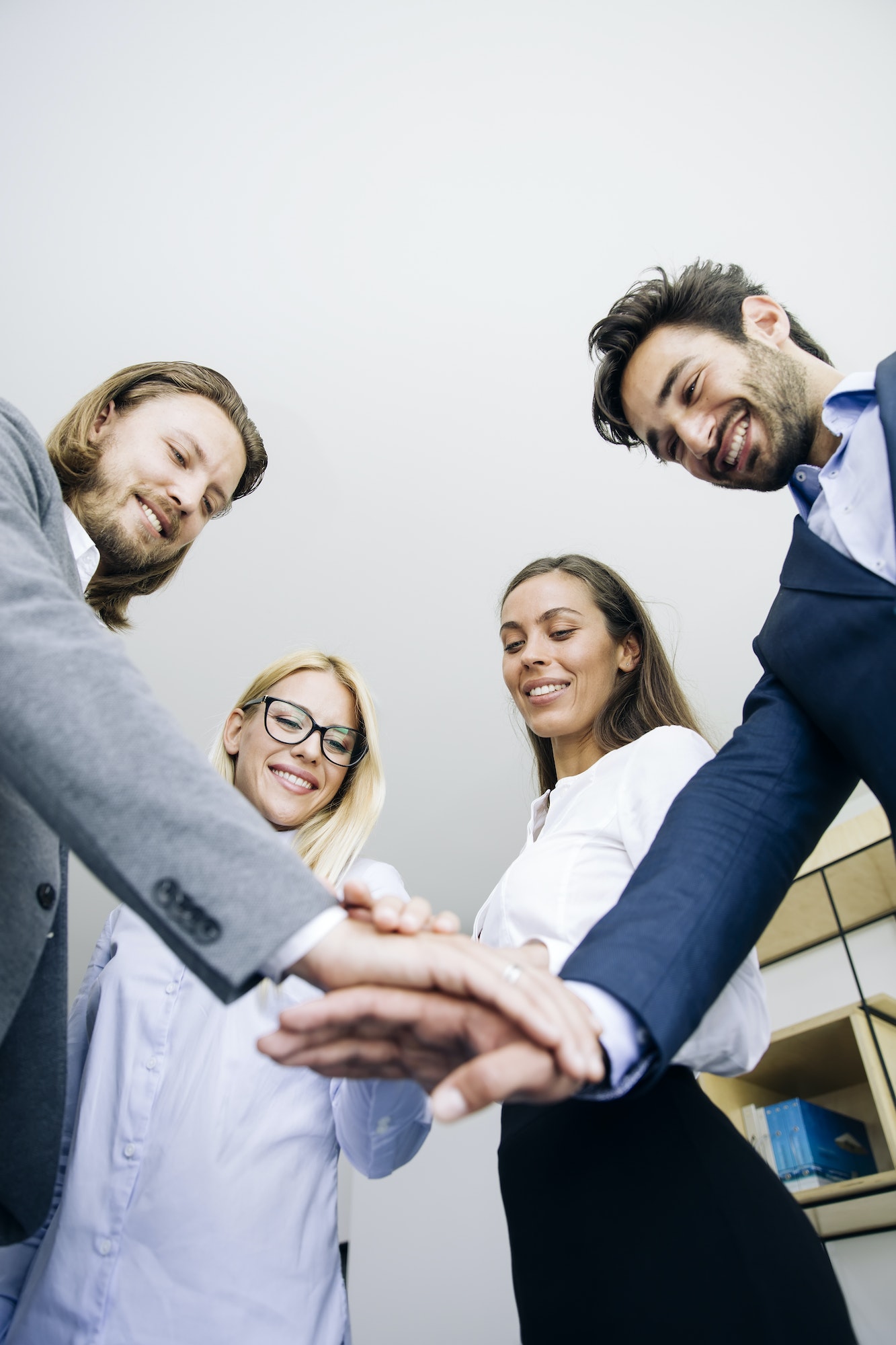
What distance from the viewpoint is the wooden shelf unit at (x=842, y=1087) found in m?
2.34

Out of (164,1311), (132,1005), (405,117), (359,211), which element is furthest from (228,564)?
(164,1311)

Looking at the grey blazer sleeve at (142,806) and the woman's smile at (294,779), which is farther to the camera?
the woman's smile at (294,779)

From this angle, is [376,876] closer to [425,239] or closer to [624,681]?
[624,681]

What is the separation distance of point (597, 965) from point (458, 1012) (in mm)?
173

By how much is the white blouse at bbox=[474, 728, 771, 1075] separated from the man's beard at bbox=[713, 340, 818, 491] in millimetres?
571

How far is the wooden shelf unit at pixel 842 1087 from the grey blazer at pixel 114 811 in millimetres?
1934

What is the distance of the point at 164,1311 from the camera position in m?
1.23

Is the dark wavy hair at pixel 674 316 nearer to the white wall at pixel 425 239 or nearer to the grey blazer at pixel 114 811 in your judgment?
the white wall at pixel 425 239

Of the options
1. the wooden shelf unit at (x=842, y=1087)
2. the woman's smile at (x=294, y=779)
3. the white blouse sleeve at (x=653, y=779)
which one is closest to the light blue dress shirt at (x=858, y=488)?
the white blouse sleeve at (x=653, y=779)

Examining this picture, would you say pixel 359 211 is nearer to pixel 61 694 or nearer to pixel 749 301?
pixel 749 301

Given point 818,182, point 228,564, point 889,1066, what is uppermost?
point 818,182

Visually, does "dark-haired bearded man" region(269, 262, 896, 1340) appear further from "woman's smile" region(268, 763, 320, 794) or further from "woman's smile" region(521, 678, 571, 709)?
"woman's smile" region(268, 763, 320, 794)

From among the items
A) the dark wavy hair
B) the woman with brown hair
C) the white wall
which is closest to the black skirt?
the woman with brown hair

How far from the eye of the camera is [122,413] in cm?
202
